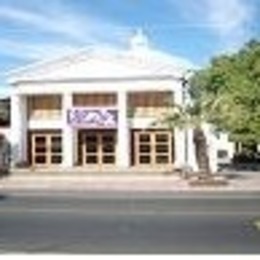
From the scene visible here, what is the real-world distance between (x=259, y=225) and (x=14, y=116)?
126 feet

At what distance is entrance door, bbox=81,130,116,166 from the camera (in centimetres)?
5962

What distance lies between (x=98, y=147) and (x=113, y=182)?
497 inches

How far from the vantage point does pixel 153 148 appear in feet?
193

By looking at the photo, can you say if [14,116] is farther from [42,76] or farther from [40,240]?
[40,240]

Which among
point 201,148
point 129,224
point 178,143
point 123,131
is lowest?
point 129,224

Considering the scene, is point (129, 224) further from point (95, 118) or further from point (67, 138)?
point (67, 138)

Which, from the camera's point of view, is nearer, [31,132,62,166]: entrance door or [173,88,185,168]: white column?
[173,88,185,168]: white column

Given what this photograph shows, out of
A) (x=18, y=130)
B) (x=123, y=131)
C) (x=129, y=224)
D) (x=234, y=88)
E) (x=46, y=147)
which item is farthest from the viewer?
(x=46, y=147)

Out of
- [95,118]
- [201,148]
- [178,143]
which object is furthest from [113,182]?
[95,118]

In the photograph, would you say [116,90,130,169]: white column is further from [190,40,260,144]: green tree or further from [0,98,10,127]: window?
[0,98,10,127]: window

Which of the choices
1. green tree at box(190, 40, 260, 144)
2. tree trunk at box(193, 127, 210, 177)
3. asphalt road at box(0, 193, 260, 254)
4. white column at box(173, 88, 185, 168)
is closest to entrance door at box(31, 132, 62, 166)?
white column at box(173, 88, 185, 168)

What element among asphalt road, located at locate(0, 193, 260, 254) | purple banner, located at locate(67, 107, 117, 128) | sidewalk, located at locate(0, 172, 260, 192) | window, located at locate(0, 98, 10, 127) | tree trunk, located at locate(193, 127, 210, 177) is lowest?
asphalt road, located at locate(0, 193, 260, 254)

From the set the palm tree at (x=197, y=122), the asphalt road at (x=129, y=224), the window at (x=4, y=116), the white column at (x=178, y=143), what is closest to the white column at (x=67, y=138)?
the white column at (x=178, y=143)

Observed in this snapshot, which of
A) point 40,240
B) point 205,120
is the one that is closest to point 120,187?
point 205,120
